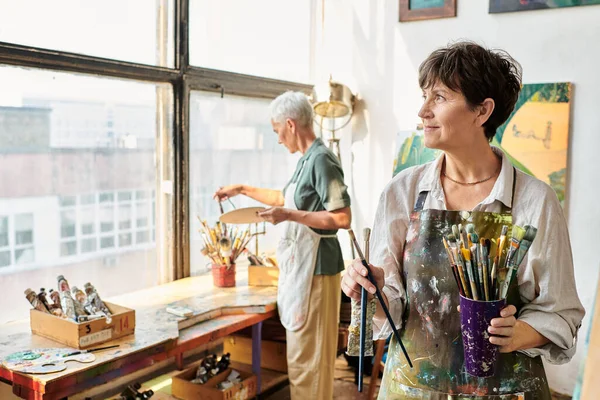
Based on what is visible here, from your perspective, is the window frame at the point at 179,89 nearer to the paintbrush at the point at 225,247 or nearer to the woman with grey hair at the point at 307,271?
the paintbrush at the point at 225,247

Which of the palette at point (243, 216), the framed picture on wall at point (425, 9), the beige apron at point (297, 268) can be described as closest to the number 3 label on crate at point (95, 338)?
the palette at point (243, 216)

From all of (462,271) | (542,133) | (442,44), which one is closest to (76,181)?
(462,271)

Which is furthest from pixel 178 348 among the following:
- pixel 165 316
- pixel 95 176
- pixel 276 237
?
pixel 276 237

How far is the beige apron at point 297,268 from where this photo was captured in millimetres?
3320

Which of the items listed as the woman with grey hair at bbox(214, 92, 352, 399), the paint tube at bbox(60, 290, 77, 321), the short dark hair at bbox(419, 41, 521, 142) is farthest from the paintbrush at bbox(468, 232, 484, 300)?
the woman with grey hair at bbox(214, 92, 352, 399)

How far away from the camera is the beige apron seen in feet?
10.9

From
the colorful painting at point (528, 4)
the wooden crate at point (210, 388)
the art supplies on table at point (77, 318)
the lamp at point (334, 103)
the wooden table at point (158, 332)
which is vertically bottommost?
the wooden crate at point (210, 388)

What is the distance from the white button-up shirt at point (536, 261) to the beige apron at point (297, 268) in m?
1.59

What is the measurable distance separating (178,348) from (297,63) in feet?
8.90

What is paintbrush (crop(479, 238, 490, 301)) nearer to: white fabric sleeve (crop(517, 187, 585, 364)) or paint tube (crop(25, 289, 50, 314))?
white fabric sleeve (crop(517, 187, 585, 364))

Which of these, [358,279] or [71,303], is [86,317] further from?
[358,279]

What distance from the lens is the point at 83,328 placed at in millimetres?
2430

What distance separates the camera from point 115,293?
3.41 metres

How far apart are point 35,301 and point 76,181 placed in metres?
0.74
